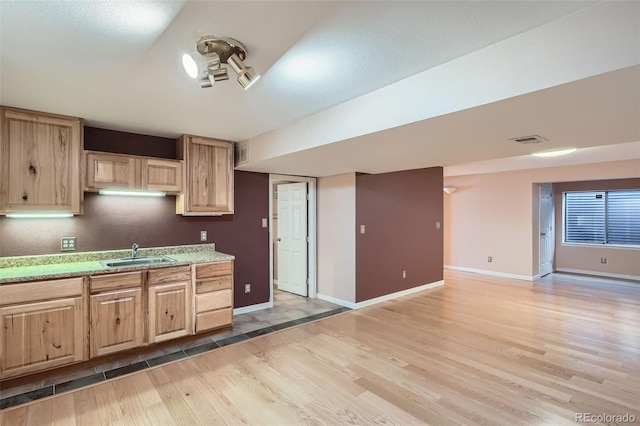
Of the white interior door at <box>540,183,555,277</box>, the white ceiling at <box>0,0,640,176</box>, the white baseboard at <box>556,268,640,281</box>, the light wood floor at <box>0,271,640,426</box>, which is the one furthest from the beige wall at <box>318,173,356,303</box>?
the white baseboard at <box>556,268,640,281</box>

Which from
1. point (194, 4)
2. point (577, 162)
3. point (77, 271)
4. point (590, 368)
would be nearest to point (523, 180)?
point (577, 162)

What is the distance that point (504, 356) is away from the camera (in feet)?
9.96

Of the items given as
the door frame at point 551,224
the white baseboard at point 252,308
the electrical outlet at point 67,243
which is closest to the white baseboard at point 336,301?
the white baseboard at point 252,308

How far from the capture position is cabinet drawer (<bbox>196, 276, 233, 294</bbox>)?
343 centimetres

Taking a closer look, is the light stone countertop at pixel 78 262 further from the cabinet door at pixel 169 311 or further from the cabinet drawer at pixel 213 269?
the cabinet door at pixel 169 311

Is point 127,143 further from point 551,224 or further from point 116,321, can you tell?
point 551,224

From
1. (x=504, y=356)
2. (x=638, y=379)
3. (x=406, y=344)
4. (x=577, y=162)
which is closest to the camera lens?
(x=638, y=379)

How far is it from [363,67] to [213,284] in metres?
2.75

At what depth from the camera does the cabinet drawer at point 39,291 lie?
244 centimetres

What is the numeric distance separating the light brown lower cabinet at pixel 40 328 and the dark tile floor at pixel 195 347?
0.49ft

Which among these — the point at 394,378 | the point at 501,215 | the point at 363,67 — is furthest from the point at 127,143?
the point at 501,215

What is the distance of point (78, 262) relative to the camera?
3.18 metres

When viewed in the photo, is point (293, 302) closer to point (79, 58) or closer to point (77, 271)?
point (77, 271)

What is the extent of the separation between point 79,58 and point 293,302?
13.0 ft
